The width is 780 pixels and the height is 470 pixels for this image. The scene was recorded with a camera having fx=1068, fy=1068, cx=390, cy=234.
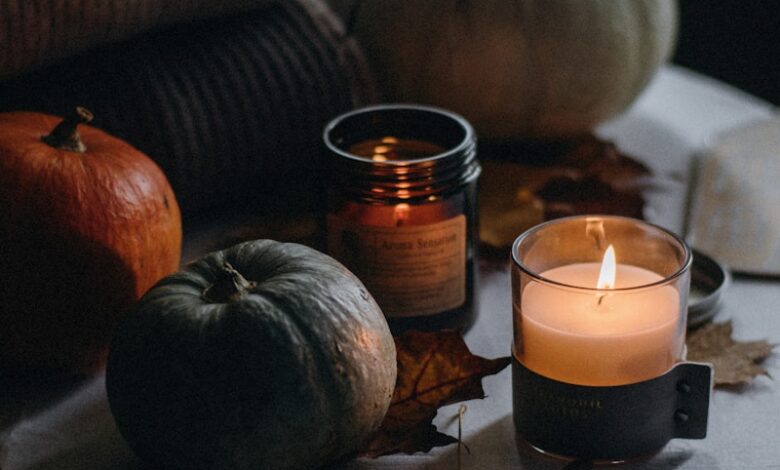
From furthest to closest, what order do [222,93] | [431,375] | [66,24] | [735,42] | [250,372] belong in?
[735,42], [222,93], [66,24], [431,375], [250,372]

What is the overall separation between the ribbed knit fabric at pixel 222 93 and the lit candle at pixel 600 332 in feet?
1.37

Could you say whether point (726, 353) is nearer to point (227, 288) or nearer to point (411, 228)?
point (411, 228)

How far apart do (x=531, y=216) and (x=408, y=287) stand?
24 cm

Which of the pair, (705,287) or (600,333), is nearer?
(600,333)

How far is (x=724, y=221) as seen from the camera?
1059 millimetres

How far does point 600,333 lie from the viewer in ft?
2.18

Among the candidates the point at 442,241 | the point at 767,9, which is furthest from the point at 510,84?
the point at 767,9

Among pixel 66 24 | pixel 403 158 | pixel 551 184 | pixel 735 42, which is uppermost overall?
pixel 66 24

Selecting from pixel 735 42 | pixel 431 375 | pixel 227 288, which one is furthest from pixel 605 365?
pixel 735 42

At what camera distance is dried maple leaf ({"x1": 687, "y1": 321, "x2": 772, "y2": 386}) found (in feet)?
2.57

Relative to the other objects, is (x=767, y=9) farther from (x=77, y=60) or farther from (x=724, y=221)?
(x=77, y=60)

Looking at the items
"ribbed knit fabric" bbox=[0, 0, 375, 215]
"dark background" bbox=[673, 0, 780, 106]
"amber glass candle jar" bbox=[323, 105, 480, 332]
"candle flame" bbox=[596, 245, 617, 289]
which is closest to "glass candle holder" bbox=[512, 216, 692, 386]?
"candle flame" bbox=[596, 245, 617, 289]

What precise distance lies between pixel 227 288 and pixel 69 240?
6.4 inches

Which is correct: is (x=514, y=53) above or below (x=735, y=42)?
above
